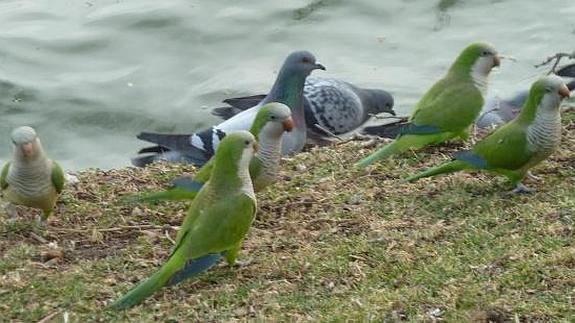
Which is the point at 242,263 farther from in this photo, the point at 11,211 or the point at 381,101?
the point at 381,101

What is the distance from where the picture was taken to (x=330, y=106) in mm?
9984

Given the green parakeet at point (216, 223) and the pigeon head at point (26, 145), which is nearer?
the green parakeet at point (216, 223)

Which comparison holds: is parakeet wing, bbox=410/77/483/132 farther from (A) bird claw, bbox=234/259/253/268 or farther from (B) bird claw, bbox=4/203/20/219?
(B) bird claw, bbox=4/203/20/219

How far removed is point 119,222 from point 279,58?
6120 mm

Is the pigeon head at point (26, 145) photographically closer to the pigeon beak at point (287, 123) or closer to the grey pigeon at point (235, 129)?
the pigeon beak at point (287, 123)

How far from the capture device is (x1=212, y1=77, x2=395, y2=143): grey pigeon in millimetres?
9852

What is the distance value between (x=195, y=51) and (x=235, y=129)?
161 inches

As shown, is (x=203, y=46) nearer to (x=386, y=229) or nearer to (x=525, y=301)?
(x=386, y=229)

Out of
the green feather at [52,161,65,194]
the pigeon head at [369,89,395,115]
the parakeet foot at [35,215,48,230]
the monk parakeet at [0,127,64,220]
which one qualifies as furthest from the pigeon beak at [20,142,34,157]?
the pigeon head at [369,89,395,115]

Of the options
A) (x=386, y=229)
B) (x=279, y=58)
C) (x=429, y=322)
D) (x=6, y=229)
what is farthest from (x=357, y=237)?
(x=279, y=58)

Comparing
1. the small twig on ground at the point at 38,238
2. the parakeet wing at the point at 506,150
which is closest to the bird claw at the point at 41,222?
the small twig on ground at the point at 38,238

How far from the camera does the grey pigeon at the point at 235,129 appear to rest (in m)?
8.46

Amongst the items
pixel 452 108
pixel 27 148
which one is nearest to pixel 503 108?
pixel 452 108

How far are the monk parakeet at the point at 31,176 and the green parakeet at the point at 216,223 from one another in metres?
1.19
